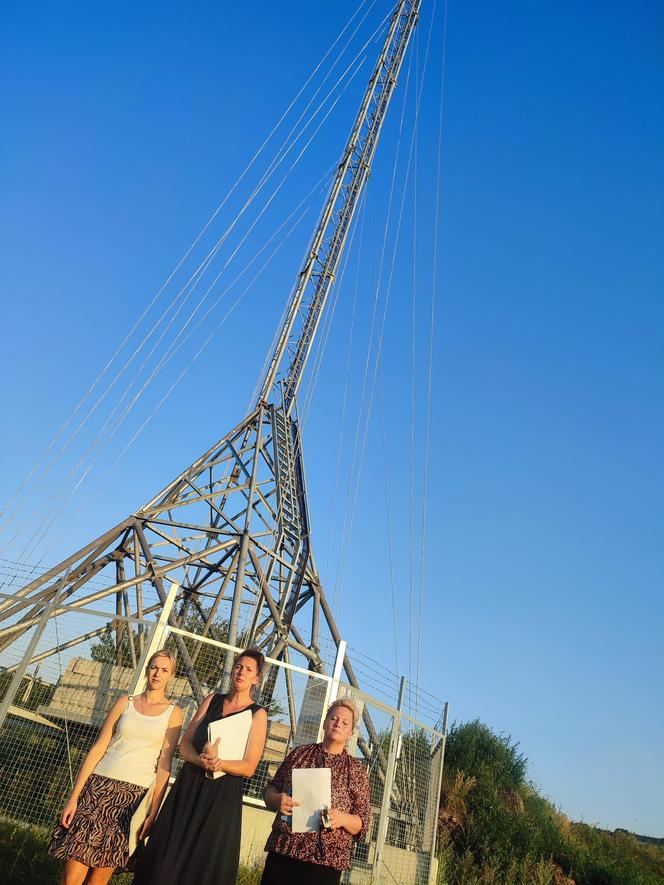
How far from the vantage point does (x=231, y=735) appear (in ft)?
12.3

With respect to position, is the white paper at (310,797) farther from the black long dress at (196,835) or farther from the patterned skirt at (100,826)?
the patterned skirt at (100,826)

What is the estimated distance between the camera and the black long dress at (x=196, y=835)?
349 centimetres

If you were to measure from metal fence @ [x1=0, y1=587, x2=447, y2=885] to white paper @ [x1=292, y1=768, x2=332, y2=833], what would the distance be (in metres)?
2.51

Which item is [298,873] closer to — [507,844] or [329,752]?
[329,752]

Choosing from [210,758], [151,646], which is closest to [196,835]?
[210,758]

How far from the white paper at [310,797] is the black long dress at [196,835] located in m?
0.39

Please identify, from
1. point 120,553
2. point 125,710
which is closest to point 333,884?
point 125,710

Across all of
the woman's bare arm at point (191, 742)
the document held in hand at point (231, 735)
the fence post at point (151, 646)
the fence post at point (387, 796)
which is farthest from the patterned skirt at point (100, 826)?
the fence post at point (387, 796)

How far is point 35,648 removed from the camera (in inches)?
279

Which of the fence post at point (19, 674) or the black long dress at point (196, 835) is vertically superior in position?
the fence post at point (19, 674)

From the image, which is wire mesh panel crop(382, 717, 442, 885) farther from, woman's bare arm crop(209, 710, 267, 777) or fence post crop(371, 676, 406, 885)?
woman's bare arm crop(209, 710, 267, 777)

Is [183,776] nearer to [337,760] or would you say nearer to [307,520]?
[337,760]

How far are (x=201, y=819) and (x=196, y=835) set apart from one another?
0.08 meters

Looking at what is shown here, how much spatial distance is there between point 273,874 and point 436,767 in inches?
280
